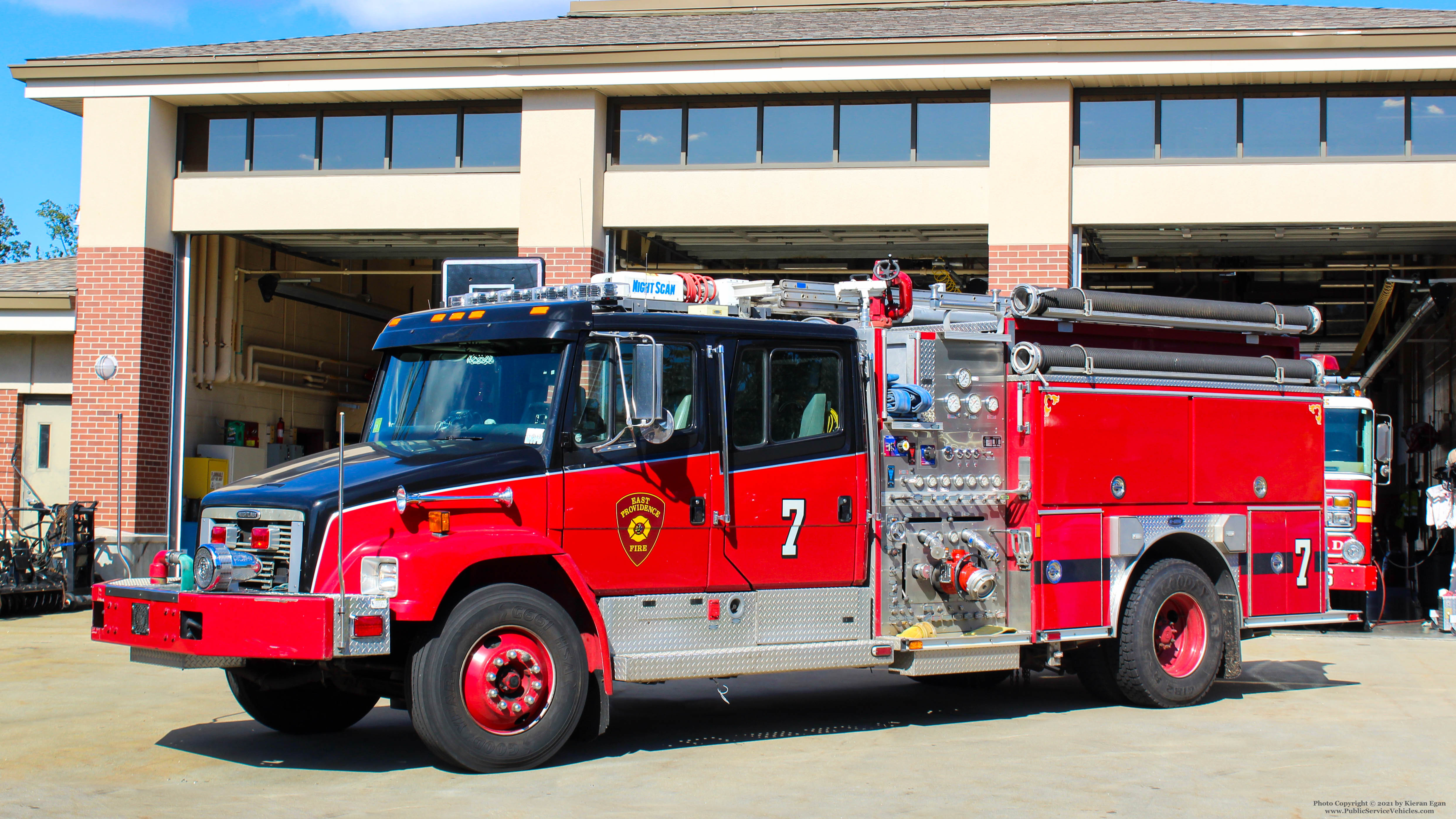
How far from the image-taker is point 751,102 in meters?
17.0

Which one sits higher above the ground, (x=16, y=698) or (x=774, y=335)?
(x=774, y=335)

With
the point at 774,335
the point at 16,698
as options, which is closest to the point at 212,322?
the point at 16,698

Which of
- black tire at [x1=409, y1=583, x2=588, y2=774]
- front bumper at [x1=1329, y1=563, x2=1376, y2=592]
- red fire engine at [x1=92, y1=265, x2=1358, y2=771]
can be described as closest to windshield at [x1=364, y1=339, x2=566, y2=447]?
red fire engine at [x1=92, y1=265, x2=1358, y2=771]

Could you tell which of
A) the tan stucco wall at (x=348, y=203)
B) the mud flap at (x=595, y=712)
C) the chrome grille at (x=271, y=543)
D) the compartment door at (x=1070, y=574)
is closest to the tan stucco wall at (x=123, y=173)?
the tan stucco wall at (x=348, y=203)

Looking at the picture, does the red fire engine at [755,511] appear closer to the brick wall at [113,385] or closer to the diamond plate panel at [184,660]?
the diamond plate panel at [184,660]

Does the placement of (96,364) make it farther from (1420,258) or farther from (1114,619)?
(1420,258)

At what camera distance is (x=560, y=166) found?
16.9m

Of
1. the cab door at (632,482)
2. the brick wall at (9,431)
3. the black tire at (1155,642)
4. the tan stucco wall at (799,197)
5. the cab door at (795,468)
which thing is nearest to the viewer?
the cab door at (632,482)

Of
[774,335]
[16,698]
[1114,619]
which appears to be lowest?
[16,698]

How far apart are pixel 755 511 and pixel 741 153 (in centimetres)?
932

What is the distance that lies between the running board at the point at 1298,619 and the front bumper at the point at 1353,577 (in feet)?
14.2

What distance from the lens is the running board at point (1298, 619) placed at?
10641 millimetres

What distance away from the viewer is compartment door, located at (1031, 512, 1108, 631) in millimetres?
9523

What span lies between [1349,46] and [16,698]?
1444 centimetres
